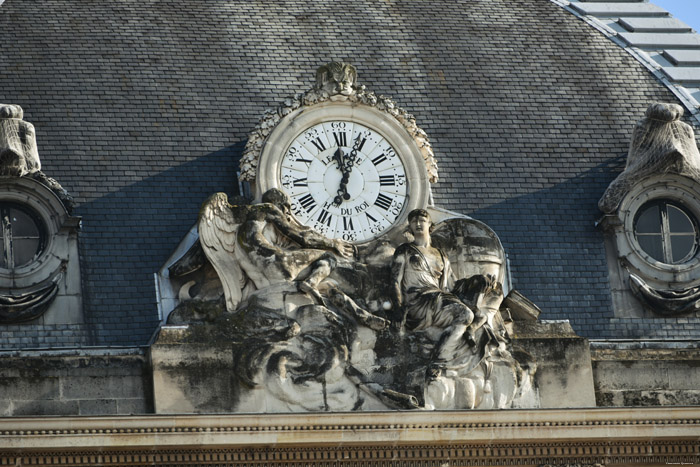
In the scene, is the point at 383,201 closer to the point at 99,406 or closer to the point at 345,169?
the point at 345,169

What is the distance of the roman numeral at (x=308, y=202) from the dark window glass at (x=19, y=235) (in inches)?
163

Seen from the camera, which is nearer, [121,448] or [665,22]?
[121,448]

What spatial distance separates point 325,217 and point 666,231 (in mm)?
5954

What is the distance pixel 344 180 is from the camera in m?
44.4

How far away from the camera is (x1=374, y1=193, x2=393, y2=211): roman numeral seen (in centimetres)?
4434

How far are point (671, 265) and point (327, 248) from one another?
20.5 ft

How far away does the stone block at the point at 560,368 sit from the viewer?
4266 cm

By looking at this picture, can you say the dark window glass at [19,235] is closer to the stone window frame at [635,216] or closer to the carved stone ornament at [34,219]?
the carved stone ornament at [34,219]

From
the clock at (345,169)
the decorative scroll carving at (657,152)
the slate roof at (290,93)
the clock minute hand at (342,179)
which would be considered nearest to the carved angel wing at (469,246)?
the clock at (345,169)

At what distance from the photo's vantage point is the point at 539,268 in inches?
1791

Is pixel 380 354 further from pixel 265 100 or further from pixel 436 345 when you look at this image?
pixel 265 100

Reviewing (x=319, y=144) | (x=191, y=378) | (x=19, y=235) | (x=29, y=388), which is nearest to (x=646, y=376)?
(x=319, y=144)

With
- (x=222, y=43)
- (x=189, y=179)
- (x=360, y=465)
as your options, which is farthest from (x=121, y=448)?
(x=222, y=43)

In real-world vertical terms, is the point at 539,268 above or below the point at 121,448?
above
